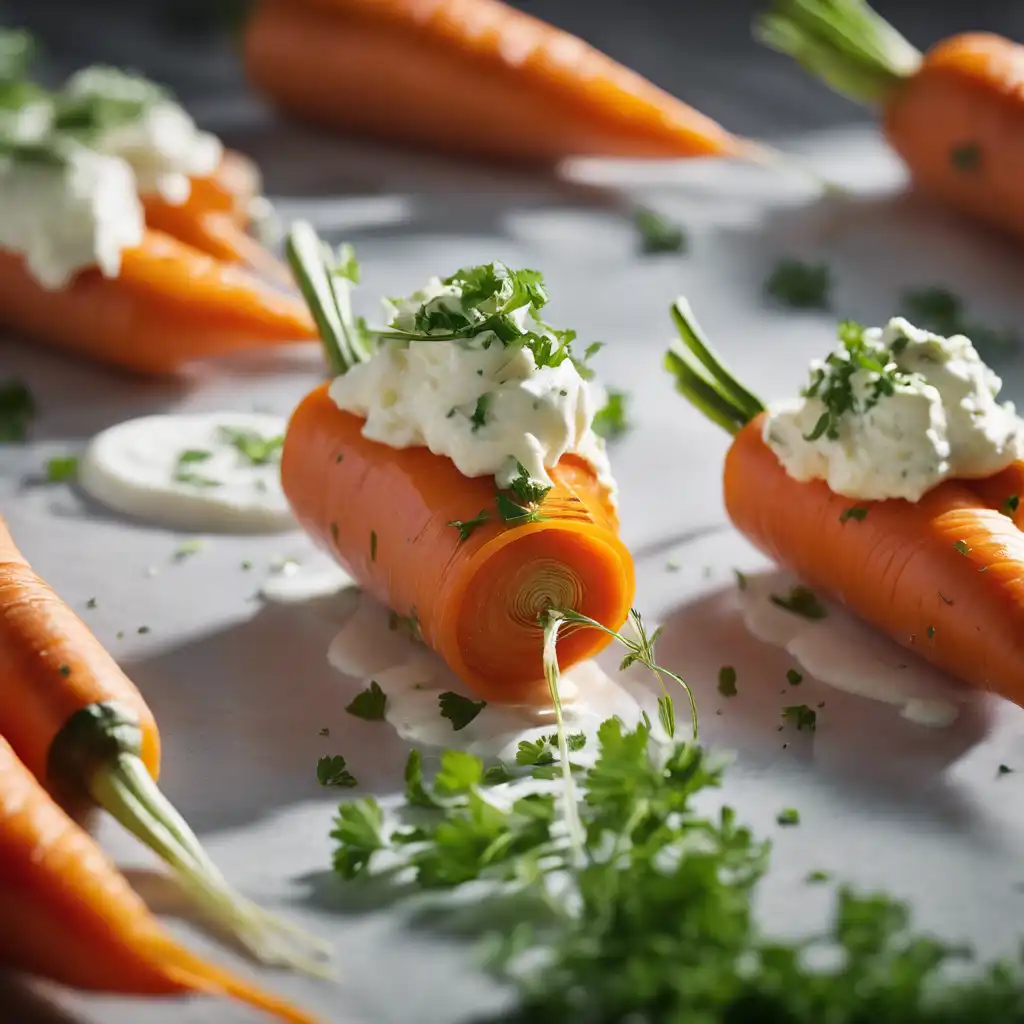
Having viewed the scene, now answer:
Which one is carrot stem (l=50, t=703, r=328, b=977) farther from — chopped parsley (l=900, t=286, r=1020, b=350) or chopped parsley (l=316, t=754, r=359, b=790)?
chopped parsley (l=900, t=286, r=1020, b=350)

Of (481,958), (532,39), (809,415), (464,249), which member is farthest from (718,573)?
(532,39)

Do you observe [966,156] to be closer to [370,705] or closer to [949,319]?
[949,319]

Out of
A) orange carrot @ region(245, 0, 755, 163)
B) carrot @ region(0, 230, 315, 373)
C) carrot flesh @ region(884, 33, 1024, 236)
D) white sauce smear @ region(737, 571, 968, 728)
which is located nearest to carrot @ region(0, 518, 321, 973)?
white sauce smear @ region(737, 571, 968, 728)

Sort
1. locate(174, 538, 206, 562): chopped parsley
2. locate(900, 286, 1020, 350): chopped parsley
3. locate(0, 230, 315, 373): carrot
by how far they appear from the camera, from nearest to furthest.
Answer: locate(174, 538, 206, 562): chopped parsley, locate(0, 230, 315, 373): carrot, locate(900, 286, 1020, 350): chopped parsley

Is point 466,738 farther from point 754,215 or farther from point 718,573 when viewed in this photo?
point 754,215

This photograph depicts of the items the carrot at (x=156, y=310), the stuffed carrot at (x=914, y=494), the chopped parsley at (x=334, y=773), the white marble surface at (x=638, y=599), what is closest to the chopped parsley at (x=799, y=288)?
the white marble surface at (x=638, y=599)

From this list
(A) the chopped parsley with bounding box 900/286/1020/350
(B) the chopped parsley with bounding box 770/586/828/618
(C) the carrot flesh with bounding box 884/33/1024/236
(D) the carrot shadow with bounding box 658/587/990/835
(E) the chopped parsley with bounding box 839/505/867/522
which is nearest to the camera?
(D) the carrot shadow with bounding box 658/587/990/835

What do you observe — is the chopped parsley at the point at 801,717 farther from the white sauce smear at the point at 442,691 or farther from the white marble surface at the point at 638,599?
the white sauce smear at the point at 442,691

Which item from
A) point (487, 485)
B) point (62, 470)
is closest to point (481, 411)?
point (487, 485)
